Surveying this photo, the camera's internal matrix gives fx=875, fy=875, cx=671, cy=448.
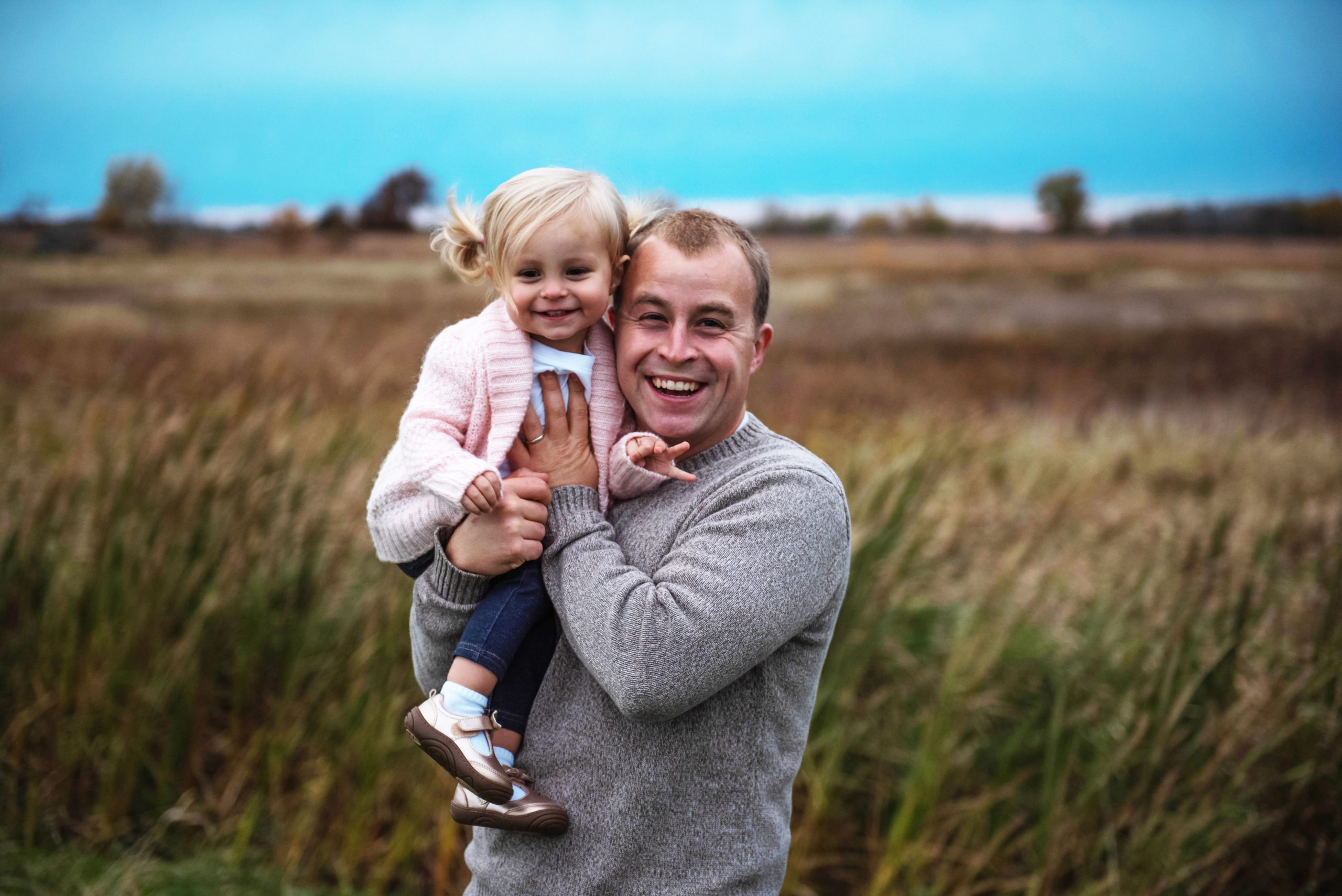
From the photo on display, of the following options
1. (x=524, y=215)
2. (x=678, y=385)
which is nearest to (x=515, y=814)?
(x=678, y=385)

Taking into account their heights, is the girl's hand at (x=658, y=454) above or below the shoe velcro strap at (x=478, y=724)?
above

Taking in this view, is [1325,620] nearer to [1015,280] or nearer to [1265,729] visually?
[1265,729]

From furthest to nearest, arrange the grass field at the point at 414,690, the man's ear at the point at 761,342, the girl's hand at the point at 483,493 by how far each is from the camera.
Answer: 1. the grass field at the point at 414,690
2. the man's ear at the point at 761,342
3. the girl's hand at the point at 483,493

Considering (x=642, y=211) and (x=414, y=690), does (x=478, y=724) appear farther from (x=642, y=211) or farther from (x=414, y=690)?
(x=414, y=690)

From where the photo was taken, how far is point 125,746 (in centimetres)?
309

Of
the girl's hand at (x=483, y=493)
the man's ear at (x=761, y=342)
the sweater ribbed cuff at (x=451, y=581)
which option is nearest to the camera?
the girl's hand at (x=483, y=493)

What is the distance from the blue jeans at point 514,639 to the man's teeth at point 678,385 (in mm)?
400

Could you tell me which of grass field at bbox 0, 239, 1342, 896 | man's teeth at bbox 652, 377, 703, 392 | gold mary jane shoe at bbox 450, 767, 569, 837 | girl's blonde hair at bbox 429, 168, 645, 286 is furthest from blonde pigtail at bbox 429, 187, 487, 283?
gold mary jane shoe at bbox 450, 767, 569, 837

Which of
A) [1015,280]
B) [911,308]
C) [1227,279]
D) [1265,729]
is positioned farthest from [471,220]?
[1015,280]

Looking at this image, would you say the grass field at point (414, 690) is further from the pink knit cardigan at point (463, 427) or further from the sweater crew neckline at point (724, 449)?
the sweater crew neckline at point (724, 449)

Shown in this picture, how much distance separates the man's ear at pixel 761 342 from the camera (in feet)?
5.66

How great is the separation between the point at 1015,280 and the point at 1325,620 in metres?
23.6

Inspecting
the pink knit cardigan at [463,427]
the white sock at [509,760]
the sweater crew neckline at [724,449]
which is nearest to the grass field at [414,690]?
the pink knit cardigan at [463,427]

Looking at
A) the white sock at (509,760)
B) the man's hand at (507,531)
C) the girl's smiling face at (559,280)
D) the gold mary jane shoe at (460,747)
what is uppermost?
the girl's smiling face at (559,280)
